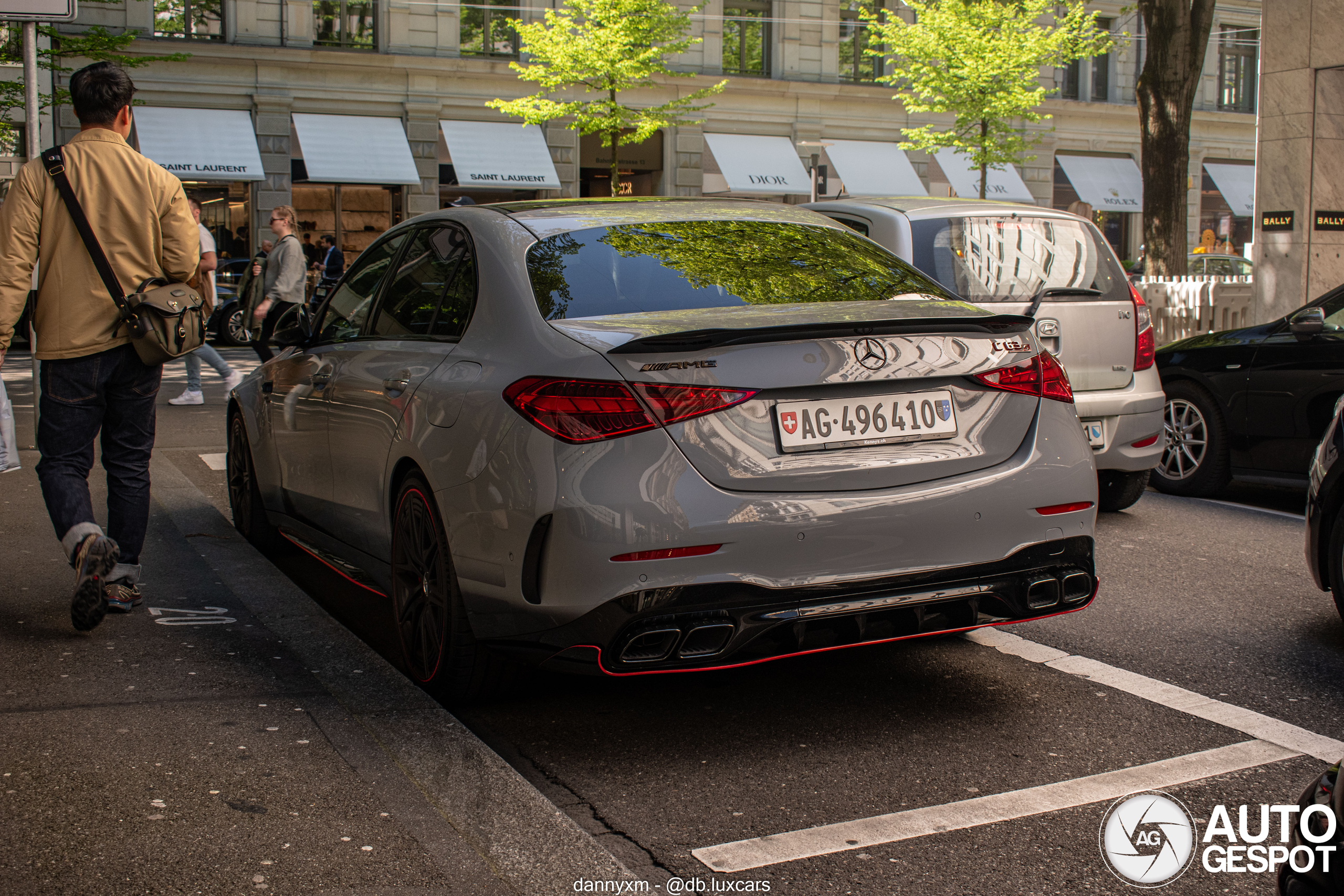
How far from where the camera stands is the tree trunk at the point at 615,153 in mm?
32219

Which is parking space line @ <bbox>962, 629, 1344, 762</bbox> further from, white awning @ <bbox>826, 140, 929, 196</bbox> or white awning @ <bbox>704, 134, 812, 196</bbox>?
white awning @ <bbox>826, 140, 929, 196</bbox>

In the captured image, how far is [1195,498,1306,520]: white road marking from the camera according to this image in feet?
25.7

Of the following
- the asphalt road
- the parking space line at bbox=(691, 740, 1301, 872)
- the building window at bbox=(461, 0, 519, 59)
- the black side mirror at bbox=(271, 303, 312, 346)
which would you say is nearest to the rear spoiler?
the asphalt road

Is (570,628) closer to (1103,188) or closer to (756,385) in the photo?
(756,385)

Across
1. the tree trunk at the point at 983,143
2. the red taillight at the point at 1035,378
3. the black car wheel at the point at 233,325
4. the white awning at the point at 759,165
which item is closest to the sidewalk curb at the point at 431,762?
the red taillight at the point at 1035,378

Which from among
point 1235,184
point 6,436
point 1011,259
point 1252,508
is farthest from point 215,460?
point 1235,184

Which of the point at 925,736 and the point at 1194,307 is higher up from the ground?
the point at 1194,307

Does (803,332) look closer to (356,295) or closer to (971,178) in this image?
(356,295)

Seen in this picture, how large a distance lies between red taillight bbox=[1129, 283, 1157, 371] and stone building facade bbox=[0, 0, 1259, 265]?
82.9 ft

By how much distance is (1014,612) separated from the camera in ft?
12.7

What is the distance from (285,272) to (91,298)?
791 cm

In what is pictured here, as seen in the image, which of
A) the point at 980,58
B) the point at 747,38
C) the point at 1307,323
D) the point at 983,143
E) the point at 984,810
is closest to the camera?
the point at 984,810

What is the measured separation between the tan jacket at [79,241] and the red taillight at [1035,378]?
3.02 meters

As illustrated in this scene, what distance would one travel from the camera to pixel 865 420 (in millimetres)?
3680
